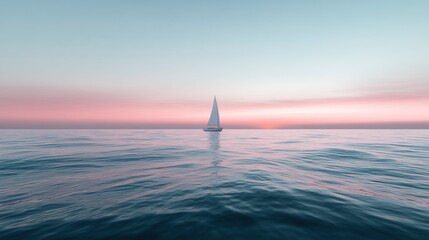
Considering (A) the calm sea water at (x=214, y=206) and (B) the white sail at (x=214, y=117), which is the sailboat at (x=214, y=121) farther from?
(A) the calm sea water at (x=214, y=206)

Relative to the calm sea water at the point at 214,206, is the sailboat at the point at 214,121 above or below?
above

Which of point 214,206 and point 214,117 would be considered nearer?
point 214,206

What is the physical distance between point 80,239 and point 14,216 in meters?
3.29

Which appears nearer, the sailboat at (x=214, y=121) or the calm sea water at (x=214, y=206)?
the calm sea water at (x=214, y=206)

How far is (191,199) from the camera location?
667 cm

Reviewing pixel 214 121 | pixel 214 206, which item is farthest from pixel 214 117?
pixel 214 206

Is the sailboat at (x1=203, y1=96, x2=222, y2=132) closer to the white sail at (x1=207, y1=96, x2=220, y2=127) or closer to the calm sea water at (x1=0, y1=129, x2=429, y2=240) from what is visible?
the white sail at (x1=207, y1=96, x2=220, y2=127)

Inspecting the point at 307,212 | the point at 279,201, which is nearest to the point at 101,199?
the point at 279,201

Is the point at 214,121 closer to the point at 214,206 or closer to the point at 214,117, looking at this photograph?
the point at 214,117

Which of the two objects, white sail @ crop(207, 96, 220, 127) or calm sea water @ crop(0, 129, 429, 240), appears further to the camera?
white sail @ crop(207, 96, 220, 127)

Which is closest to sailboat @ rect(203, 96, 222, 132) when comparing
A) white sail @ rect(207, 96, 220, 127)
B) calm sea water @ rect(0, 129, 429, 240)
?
white sail @ rect(207, 96, 220, 127)

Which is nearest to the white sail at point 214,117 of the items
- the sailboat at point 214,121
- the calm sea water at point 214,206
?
the sailboat at point 214,121

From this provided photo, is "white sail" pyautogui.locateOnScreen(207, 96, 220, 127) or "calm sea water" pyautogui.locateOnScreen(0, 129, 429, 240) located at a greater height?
"white sail" pyautogui.locateOnScreen(207, 96, 220, 127)

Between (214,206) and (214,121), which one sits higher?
(214,121)
